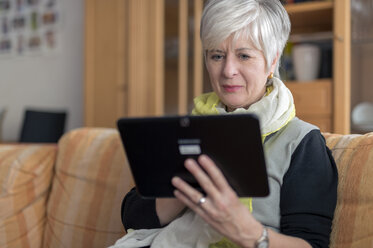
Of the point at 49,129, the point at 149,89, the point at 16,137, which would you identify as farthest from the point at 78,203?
the point at 16,137

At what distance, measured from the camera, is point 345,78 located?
2498 millimetres

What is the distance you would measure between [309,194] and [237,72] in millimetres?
309

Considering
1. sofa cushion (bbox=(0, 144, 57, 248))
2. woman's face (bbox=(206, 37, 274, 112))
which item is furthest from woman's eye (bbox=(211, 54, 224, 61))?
sofa cushion (bbox=(0, 144, 57, 248))

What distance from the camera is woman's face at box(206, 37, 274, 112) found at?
3.41ft

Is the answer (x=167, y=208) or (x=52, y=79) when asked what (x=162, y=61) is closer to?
(x=52, y=79)

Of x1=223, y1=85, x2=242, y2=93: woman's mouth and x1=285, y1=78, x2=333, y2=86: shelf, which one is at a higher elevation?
x1=223, y1=85, x2=242, y2=93: woman's mouth

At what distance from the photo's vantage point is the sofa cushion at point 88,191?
1.46 m

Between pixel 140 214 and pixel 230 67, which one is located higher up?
pixel 230 67

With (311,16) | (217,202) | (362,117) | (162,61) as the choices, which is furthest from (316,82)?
(217,202)

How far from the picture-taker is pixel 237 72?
41.6 inches

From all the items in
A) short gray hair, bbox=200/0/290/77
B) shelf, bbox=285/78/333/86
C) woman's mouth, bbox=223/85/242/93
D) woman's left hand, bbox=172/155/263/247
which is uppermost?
short gray hair, bbox=200/0/290/77

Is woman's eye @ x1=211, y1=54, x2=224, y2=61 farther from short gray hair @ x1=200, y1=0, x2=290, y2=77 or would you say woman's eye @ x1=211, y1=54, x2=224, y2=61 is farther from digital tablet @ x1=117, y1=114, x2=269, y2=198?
digital tablet @ x1=117, y1=114, x2=269, y2=198

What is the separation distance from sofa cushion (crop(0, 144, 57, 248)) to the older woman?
595 millimetres

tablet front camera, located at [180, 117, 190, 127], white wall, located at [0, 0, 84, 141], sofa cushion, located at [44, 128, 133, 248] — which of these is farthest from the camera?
white wall, located at [0, 0, 84, 141]
